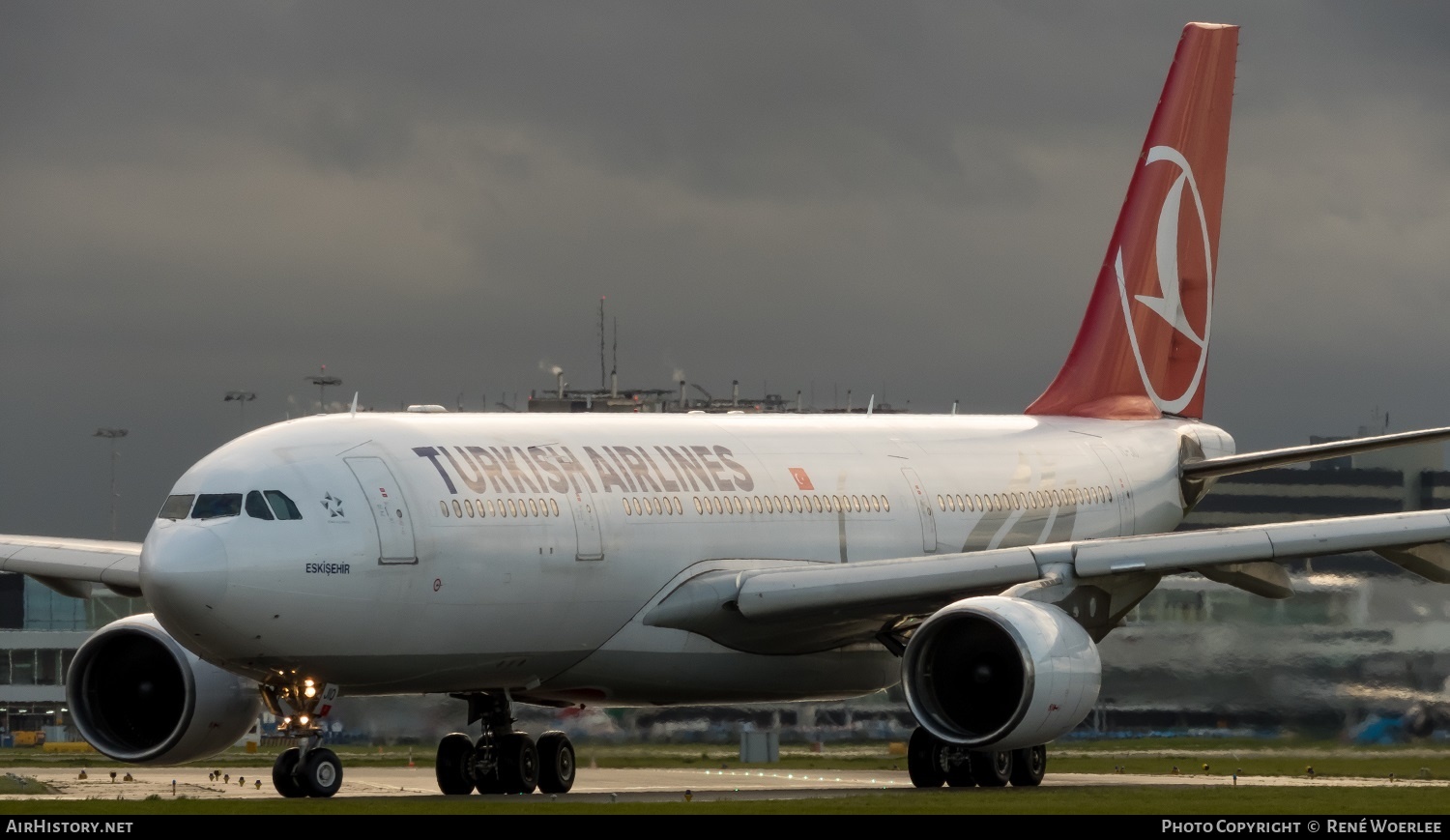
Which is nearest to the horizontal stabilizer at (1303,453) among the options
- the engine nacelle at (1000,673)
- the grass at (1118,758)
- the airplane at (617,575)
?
the airplane at (617,575)

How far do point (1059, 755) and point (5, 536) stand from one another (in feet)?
50.0

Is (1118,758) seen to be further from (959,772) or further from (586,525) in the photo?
(586,525)

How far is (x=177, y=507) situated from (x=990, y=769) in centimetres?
1011

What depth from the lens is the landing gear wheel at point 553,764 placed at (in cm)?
2819

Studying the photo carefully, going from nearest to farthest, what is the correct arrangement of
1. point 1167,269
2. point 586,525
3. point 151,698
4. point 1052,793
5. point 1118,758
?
1. point 1052,793
2. point 586,525
3. point 151,698
4. point 1118,758
5. point 1167,269

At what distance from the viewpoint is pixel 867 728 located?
35.4 metres

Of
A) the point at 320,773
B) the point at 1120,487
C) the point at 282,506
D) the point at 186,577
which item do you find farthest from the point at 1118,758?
the point at 186,577

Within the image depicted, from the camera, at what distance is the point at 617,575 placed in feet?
84.9

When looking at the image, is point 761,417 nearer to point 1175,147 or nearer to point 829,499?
point 829,499

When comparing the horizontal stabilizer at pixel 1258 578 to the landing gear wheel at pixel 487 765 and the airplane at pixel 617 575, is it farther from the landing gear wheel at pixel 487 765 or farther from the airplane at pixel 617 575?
the landing gear wheel at pixel 487 765

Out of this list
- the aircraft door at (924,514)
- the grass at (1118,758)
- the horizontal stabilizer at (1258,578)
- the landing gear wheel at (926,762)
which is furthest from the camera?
the aircraft door at (924,514)

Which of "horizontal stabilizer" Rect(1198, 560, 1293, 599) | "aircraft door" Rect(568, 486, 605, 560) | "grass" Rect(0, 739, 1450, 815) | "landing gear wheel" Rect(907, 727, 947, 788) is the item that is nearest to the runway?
"landing gear wheel" Rect(907, 727, 947, 788)

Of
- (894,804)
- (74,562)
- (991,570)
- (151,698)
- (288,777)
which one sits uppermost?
(74,562)

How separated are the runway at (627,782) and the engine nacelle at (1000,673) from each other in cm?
148
